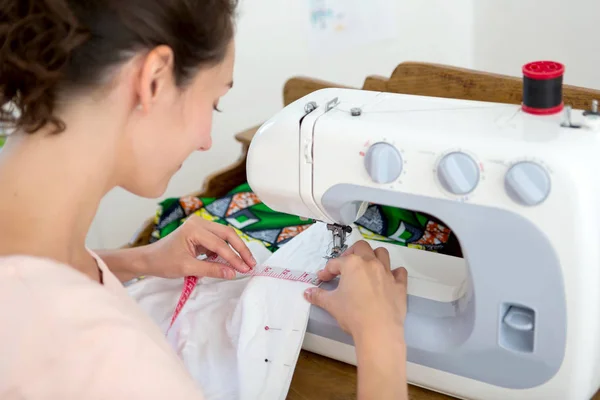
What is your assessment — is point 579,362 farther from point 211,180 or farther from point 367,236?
point 211,180

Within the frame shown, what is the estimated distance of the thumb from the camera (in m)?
0.95

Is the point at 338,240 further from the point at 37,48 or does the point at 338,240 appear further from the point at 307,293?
the point at 37,48

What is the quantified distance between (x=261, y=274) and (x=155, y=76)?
0.42 metres

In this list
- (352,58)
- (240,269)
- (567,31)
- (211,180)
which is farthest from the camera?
(352,58)

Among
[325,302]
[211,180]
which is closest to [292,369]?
[325,302]

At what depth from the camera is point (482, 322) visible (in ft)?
2.85

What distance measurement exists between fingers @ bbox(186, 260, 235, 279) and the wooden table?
164mm

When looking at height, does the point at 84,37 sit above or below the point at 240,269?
above

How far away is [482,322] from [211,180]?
2.64ft

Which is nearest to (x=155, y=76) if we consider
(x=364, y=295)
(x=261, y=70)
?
(x=364, y=295)

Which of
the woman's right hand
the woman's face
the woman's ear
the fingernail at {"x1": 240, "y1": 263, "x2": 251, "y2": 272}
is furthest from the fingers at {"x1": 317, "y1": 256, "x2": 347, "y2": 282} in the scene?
the woman's ear

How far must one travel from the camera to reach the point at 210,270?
3.47 feet

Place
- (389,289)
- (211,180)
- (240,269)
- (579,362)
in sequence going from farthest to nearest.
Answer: (211,180)
(240,269)
(389,289)
(579,362)

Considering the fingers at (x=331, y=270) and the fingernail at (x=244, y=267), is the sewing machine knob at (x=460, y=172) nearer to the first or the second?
the fingers at (x=331, y=270)
